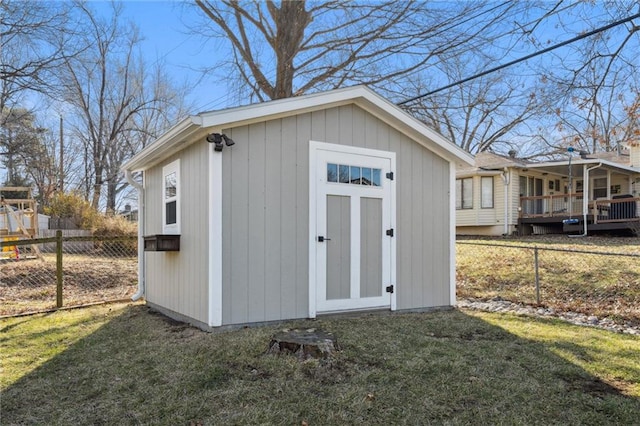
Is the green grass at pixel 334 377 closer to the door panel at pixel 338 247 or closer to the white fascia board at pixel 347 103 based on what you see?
the door panel at pixel 338 247

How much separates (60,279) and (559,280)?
819 centimetres

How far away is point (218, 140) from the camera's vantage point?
176 inches

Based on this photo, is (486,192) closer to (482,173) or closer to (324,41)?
(482,173)

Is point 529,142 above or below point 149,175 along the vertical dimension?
above

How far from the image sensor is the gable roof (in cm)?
455

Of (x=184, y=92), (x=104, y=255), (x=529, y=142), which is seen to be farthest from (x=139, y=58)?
(x=529, y=142)

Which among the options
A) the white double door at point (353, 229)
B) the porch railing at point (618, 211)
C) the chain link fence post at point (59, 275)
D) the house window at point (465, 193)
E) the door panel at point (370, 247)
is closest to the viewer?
the white double door at point (353, 229)

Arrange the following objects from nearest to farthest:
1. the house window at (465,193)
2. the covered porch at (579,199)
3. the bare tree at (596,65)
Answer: the bare tree at (596,65) < the covered porch at (579,199) < the house window at (465,193)

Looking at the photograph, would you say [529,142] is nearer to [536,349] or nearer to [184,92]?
[184,92]

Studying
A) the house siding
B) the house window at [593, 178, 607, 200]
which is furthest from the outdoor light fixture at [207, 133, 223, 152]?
the house window at [593, 178, 607, 200]

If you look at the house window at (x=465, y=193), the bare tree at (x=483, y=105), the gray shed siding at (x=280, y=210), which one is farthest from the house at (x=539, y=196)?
the gray shed siding at (x=280, y=210)

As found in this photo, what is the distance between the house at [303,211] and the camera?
4641 millimetres

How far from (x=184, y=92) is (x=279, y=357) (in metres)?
20.8

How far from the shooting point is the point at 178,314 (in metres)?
5.50
